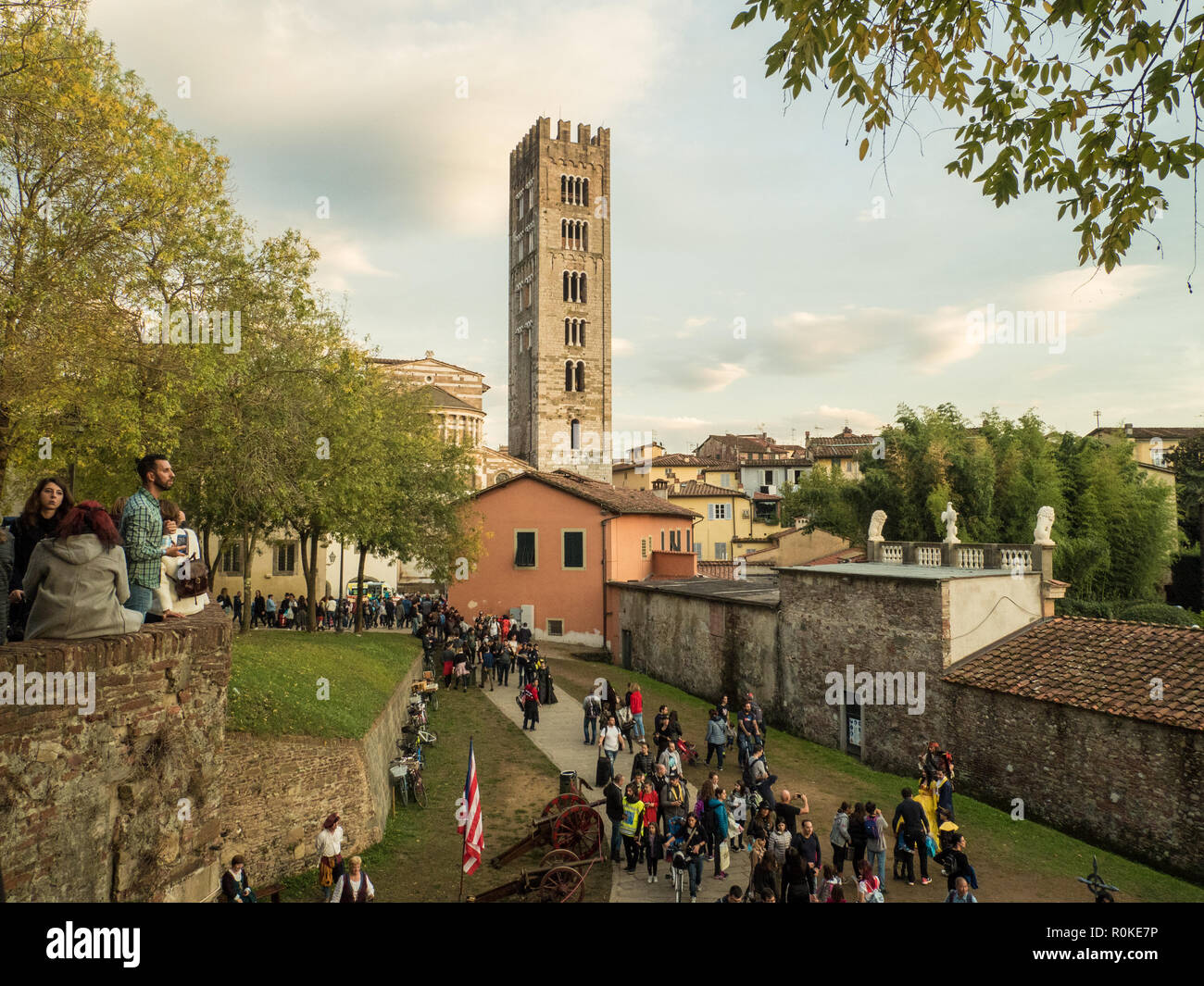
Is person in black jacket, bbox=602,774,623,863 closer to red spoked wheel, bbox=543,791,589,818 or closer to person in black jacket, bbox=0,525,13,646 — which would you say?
red spoked wheel, bbox=543,791,589,818

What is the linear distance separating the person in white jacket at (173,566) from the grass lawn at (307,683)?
607 centimetres

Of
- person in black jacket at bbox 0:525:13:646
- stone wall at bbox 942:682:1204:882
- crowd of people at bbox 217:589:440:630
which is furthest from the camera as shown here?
crowd of people at bbox 217:589:440:630

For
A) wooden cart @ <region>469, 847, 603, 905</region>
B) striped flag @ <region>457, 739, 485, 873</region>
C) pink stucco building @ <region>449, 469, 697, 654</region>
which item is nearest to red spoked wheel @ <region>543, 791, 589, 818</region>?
wooden cart @ <region>469, 847, 603, 905</region>

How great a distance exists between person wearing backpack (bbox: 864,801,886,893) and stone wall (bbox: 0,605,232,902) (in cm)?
939

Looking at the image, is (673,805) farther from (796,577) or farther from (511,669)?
(511,669)

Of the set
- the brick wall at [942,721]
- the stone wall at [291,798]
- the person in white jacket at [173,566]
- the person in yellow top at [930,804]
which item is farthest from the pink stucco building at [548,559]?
the person in white jacket at [173,566]

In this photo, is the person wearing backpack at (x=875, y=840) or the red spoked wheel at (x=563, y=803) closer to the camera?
the person wearing backpack at (x=875, y=840)

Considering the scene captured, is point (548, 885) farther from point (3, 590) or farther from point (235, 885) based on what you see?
point (3, 590)

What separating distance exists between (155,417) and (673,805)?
1225 centimetres

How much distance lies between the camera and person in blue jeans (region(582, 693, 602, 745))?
69.0 ft

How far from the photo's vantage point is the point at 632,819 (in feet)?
43.3

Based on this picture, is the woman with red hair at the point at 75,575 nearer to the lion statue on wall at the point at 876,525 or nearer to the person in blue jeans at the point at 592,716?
the person in blue jeans at the point at 592,716

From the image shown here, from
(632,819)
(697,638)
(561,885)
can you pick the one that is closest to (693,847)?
(632,819)

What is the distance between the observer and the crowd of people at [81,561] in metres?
6.02
